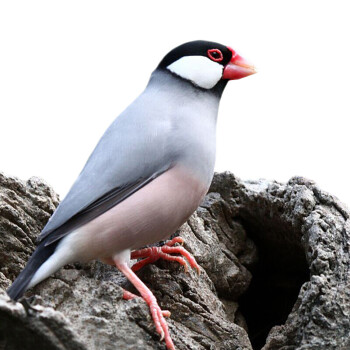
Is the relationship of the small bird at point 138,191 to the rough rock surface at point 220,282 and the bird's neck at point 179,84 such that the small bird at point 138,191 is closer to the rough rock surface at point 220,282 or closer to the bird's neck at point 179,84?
the bird's neck at point 179,84

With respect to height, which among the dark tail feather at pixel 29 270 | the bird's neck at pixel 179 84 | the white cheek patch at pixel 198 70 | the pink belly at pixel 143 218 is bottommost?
the dark tail feather at pixel 29 270

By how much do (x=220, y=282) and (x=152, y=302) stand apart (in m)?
0.75

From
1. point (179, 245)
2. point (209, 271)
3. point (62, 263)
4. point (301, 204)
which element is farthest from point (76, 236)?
point (301, 204)

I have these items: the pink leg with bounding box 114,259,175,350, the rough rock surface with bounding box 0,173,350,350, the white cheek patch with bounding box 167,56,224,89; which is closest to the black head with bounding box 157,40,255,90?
the white cheek patch with bounding box 167,56,224,89

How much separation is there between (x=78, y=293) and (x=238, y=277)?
1.00 m

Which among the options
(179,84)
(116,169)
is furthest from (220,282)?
(179,84)

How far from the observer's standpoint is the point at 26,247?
10.3ft

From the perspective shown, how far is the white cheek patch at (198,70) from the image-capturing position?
10.7 ft

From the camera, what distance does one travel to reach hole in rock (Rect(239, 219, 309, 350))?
3.49 metres

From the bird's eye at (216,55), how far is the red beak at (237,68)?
52mm

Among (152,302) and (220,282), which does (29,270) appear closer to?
(152,302)

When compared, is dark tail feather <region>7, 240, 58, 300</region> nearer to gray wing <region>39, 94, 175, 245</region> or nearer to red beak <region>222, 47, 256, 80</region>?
gray wing <region>39, 94, 175, 245</region>

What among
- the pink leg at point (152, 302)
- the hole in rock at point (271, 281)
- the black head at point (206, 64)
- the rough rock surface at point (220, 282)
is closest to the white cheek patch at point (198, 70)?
the black head at point (206, 64)

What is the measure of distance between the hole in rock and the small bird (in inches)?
20.9
